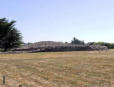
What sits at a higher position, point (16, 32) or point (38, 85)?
point (16, 32)

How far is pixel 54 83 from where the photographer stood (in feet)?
43.5

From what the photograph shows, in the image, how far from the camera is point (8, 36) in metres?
63.2

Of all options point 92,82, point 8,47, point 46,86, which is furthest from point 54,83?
point 8,47

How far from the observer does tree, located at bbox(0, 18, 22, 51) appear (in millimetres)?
61406

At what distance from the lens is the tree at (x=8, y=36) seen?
61.4 metres

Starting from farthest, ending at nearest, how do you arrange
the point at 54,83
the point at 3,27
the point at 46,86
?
the point at 3,27
the point at 54,83
the point at 46,86

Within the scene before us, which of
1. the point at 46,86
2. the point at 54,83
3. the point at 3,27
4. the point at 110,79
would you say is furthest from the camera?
the point at 3,27

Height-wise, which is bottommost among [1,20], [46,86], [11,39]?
[46,86]

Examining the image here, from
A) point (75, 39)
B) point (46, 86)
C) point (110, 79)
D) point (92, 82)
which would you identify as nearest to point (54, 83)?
point (46, 86)

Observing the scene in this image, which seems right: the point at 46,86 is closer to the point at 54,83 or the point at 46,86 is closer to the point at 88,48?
the point at 54,83

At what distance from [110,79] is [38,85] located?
14.7ft

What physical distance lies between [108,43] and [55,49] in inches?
→ 1192

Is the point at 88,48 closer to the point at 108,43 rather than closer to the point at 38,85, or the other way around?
the point at 108,43

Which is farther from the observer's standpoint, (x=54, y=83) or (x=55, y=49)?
(x=55, y=49)
